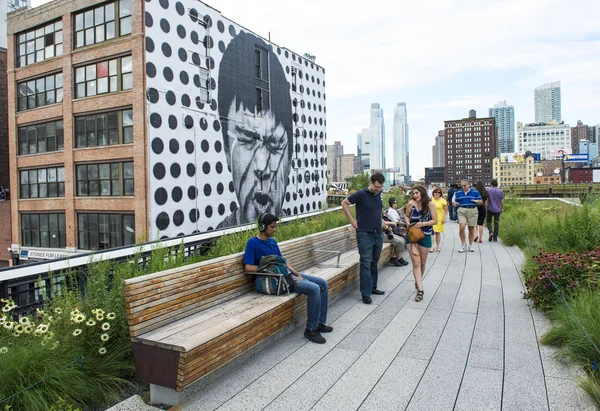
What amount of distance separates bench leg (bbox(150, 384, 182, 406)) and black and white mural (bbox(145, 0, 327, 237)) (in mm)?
21255

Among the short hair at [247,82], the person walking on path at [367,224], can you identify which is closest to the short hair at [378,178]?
the person walking on path at [367,224]

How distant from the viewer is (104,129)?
25688 mm

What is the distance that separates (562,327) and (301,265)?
148 inches

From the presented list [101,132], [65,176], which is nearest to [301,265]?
[101,132]

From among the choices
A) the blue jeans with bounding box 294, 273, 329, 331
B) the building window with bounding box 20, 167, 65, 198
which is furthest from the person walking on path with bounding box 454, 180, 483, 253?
the building window with bounding box 20, 167, 65, 198

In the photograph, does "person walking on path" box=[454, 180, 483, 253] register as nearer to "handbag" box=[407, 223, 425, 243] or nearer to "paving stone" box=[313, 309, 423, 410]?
"handbag" box=[407, 223, 425, 243]

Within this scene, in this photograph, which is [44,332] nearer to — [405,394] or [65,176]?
[405,394]

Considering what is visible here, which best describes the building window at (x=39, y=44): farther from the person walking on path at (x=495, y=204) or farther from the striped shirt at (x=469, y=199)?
the person walking on path at (x=495, y=204)

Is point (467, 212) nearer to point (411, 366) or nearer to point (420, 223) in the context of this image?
point (420, 223)

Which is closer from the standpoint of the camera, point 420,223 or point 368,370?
point 368,370

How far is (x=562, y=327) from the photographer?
4996 millimetres

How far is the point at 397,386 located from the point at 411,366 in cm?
50

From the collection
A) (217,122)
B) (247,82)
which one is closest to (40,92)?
(217,122)

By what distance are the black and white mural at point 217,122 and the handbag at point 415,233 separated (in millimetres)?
19323
